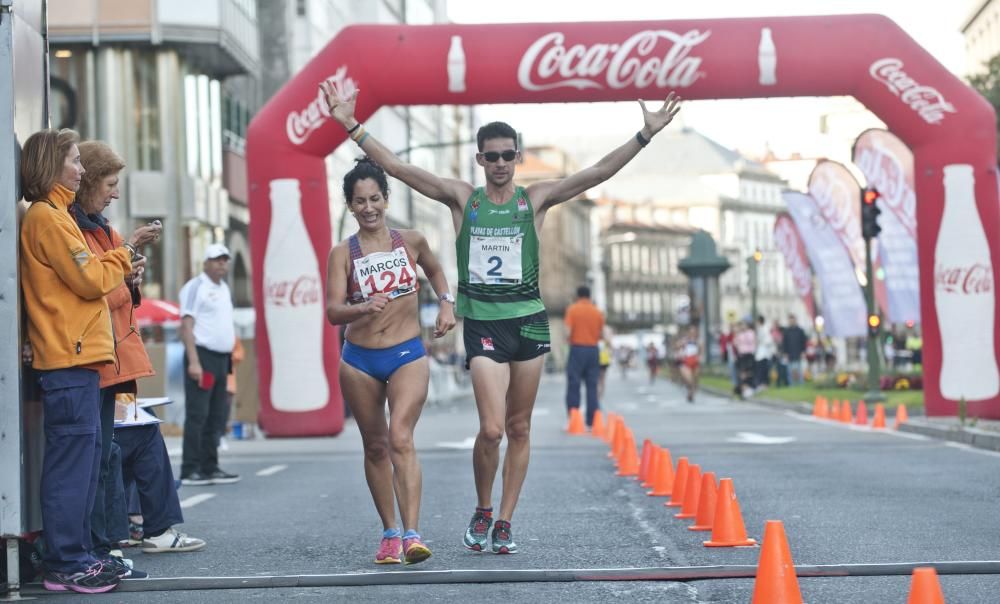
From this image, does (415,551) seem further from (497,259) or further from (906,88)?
(906,88)

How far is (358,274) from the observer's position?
28.0 feet

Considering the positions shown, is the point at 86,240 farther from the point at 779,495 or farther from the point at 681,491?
the point at 779,495

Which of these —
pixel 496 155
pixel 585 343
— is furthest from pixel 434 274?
pixel 585 343

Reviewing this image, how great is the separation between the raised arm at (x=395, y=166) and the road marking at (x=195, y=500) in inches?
162

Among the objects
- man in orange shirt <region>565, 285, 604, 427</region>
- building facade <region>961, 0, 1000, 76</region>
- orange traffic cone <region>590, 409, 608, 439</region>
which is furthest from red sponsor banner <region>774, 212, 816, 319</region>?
building facade <region>961, 0, 1000, 76</region>

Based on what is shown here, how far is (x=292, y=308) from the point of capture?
70.3 feet

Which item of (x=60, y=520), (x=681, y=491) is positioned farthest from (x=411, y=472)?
(x=681, y=491)

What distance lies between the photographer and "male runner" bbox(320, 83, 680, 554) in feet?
28.5

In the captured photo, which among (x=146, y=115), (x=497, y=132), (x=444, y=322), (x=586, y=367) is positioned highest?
(x=146, y=115)

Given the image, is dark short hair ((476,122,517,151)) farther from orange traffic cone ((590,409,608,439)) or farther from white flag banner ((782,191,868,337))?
white flag banner ((782,191,868,337))

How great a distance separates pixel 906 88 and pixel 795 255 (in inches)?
1001

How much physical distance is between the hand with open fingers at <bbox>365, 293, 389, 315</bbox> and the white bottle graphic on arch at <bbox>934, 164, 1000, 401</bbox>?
46.0 feet

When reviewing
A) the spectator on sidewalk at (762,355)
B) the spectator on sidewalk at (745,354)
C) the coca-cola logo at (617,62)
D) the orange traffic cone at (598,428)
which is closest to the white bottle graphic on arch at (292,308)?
the coca-cola logo at (617,62)

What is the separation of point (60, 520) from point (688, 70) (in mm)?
14418
